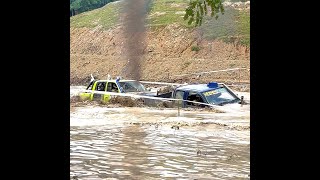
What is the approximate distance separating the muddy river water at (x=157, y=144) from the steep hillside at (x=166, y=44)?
1244 centimetres

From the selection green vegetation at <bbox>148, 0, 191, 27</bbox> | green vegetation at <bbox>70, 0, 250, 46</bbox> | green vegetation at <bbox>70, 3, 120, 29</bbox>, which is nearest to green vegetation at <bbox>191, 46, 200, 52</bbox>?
green vegetation at <bbox>70, 0, 250, 46</bbox>

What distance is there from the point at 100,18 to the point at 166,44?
22.0ft

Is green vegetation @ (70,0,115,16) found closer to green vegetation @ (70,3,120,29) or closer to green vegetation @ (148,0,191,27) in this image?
green vegetation @ (70,3,120,29)

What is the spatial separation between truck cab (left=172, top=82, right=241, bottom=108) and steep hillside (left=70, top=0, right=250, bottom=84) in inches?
529

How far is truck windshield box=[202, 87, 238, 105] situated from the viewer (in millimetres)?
14547

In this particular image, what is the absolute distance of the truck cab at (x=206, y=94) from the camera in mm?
14508

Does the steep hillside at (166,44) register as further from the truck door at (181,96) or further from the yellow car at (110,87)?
the truck door at (181,96)

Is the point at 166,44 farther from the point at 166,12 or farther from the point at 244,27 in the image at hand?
the point at 244,27

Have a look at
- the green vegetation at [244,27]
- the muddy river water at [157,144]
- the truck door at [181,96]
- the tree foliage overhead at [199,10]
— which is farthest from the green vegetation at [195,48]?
the tree foliage overhead at [199,10]

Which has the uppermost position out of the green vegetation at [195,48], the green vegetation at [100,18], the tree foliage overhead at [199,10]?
the green vegetation at [100,18]

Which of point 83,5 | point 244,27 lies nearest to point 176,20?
point 244,27

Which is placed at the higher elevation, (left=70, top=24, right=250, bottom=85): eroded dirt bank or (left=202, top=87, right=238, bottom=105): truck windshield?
(left=70, top=24, right=250, bottom=85): eroded dirt bank

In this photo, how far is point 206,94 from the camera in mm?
14609
